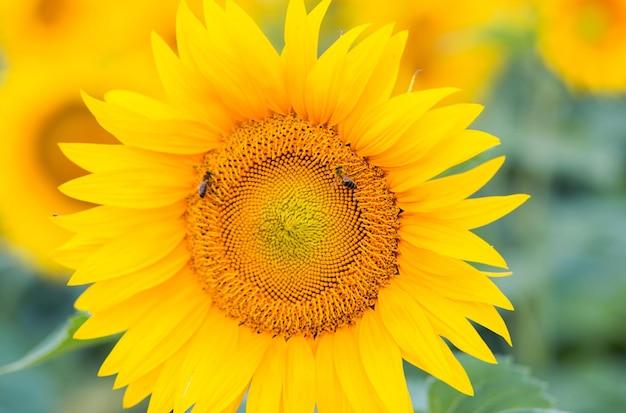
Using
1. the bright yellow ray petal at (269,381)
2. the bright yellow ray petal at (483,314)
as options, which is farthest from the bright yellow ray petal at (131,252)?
the bright yellow ray petal at (483,314)

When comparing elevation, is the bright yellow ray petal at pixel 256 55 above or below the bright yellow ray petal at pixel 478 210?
above

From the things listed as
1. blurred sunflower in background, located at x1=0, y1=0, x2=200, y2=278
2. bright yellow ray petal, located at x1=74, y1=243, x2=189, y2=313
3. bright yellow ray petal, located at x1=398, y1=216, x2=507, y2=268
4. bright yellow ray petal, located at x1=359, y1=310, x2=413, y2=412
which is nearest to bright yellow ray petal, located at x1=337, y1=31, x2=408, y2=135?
bright yellow ray petal, located at x1=398, y1=216, x2=507, y2=268

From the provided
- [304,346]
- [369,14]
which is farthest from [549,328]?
[304,346]

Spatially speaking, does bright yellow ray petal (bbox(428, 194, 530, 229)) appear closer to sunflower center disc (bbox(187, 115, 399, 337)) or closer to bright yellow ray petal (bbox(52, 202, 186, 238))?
sunflower center disc (bbox(187, 115, 399, 337))

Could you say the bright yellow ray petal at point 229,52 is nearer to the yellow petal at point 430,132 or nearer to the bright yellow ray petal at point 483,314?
the yellow petal at point 430,132

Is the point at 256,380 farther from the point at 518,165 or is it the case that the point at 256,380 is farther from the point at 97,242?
the point at 518,165

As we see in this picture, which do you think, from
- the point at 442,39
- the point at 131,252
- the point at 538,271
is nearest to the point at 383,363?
the point at 131,252
